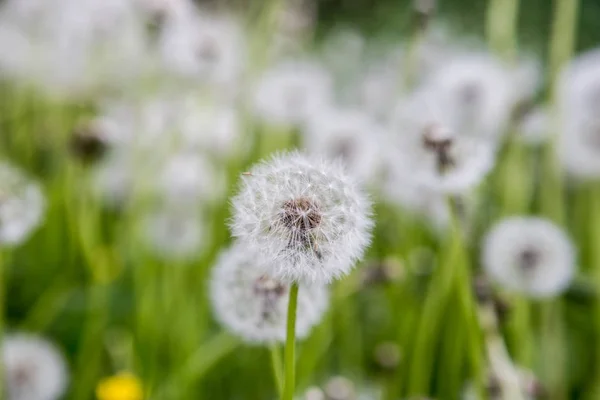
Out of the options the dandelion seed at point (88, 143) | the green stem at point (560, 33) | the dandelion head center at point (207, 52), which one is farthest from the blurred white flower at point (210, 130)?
the green stem at point (560, 33)

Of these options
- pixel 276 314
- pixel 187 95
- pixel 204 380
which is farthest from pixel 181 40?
pixel 276 314

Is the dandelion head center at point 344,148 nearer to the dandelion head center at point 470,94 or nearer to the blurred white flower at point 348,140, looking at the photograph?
the blurred white flower at point 348,140

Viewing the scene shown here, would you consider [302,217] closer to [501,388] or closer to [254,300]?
[254,300]

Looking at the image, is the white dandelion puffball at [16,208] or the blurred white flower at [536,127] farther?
the blurred white flower at [536,127]

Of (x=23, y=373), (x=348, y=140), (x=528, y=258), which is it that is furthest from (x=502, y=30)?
(x=23, y=373)

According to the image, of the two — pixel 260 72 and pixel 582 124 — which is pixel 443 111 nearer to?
pixel 582 124

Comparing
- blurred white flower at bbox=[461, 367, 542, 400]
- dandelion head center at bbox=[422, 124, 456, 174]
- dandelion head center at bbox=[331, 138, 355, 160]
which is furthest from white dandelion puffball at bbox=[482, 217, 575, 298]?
dandelion head center at bbox=[331, 138, 355, 160]
